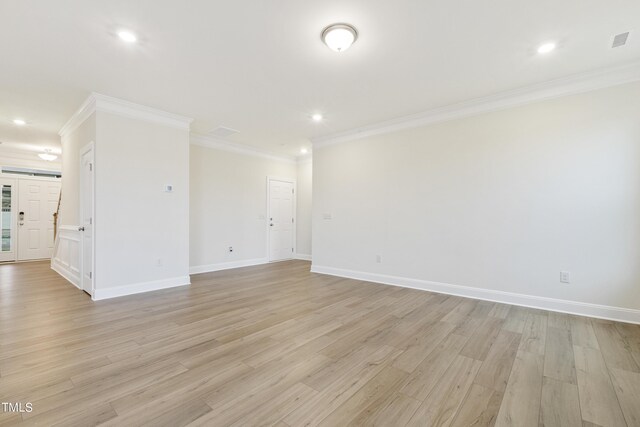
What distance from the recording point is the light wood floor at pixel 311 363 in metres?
1.69

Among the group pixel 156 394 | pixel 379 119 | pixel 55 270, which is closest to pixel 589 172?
pixel 379 119

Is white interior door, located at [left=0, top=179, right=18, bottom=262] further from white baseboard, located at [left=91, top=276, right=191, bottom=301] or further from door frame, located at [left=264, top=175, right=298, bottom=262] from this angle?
door frame, located at [left=264, top=175, right=298, bottom=262]

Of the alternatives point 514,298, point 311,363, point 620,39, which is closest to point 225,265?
point 311,363

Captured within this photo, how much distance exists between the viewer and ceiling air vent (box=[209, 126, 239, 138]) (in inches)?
213

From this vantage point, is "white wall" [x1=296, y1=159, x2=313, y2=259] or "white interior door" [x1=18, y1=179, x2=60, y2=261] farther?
"white wall" [x1=296, y1=159, x2=313, y2=259]

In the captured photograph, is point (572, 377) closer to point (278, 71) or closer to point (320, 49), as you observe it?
point (320, 49)

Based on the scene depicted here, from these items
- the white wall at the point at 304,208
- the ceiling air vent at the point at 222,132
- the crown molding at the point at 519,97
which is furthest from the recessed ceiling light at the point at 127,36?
the white wall at the point at 304,208

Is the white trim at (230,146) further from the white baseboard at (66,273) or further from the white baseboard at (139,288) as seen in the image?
the white baseboard at (66,273)

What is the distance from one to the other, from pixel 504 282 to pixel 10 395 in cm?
504

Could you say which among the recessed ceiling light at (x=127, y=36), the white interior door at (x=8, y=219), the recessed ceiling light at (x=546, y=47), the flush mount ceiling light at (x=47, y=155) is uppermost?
the recessed ceiling light at (x=546, y=47)

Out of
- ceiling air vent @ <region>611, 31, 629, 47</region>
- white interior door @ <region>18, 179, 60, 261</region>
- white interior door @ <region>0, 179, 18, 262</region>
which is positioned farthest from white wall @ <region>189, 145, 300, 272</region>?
ceiling air vent @ <region>611, 31, 629, 47</region>

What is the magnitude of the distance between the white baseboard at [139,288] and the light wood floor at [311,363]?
22 centimetres

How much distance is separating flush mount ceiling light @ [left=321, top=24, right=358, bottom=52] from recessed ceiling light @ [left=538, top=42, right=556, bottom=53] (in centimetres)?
189

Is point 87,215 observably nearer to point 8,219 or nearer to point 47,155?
point 47,155
